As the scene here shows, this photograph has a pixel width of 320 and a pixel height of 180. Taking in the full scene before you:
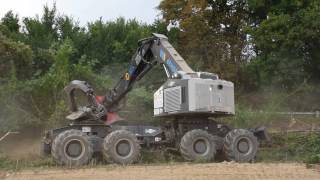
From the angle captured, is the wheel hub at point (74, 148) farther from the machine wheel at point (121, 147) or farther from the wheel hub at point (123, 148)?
the wheel hub at point (123, 148)

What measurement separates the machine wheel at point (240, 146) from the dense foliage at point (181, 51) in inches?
273

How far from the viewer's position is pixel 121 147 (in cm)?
1877

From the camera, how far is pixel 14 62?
30.5m

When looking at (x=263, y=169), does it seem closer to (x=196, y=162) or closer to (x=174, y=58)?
(x=196, y=162)

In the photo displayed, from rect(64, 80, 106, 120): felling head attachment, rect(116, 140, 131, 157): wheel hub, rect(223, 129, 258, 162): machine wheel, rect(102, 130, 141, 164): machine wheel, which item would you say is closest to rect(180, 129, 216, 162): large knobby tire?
rect(223, 129, 258, 162): machine wheel

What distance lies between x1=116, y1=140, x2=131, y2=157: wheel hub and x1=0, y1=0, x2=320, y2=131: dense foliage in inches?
267

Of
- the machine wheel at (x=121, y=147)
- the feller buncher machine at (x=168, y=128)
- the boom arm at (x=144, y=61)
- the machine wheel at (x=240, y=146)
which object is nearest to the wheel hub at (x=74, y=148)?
the feller buncher machine at (x=168, y=128)

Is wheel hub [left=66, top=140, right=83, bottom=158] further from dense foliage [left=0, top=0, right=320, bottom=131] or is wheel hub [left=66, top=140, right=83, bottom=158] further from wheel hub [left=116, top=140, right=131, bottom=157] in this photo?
dense foliage [left=0, top=0, right=320, bottom=131]

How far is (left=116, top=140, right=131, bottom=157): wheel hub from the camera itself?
18.7m

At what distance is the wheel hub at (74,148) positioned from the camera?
729 inches

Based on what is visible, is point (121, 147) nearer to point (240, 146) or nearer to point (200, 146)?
point (200, 146)

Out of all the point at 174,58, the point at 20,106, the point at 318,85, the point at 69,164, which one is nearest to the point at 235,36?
the point at 318,85

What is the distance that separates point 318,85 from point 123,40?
40.5 ft

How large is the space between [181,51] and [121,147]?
771 inches
